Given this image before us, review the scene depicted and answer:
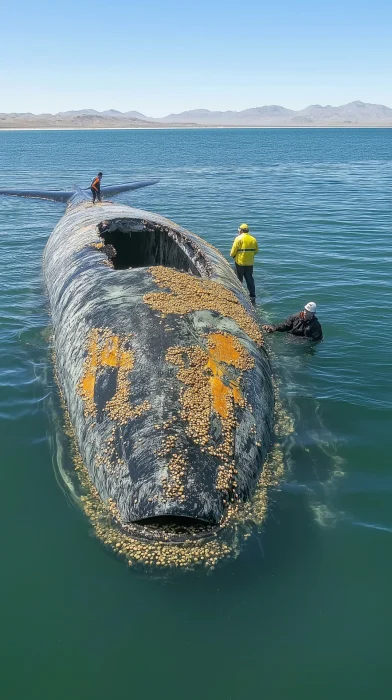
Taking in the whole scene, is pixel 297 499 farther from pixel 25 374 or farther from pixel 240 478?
pixel 25 374

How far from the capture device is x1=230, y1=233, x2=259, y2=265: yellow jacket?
16.4m

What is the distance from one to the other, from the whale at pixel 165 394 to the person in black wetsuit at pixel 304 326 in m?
2.14

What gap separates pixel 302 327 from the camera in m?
14.3

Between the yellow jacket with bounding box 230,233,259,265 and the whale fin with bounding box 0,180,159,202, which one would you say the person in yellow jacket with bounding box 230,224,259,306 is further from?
the whale fin with bounding box 0,180,159,202

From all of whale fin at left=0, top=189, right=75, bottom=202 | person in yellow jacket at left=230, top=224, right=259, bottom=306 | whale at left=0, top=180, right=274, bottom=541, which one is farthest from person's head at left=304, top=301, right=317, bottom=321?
whale fin at left=0, top=189, right=75, bottom=202

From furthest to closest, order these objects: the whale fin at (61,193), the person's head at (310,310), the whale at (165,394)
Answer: the whale fin at (61,193)
the person's head at (310,310)
the whale at (165,394)

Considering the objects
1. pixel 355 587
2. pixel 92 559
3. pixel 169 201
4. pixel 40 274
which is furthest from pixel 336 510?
pixel 169 201

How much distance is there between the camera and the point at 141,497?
7.19 m

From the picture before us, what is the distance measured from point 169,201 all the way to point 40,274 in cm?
1867

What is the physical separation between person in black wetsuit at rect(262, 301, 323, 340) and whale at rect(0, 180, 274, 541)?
84.1 inches

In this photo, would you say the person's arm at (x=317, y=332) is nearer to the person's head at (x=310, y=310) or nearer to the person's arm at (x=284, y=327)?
the person's head at (x=310, y=310)

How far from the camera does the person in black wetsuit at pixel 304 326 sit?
1397 centimetres

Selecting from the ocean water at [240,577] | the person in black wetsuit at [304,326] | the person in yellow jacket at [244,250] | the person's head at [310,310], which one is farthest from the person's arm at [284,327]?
the person in yellow jacket at [244,250]

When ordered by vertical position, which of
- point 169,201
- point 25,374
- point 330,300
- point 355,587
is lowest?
point 355,587
